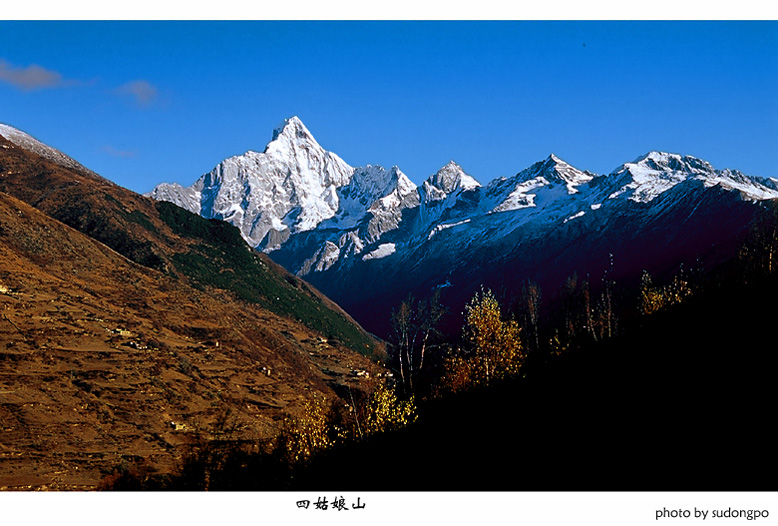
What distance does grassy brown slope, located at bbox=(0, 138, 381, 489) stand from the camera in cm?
8444

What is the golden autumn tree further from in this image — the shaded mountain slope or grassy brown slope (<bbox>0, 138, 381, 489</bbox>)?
grassy brown slope (<bbox>0, 138, 381, 489</bbox>)

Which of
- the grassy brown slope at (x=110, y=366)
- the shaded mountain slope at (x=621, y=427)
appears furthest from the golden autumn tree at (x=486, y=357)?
the grassy brown slope at (x=110, y=366)

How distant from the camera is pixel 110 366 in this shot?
110m

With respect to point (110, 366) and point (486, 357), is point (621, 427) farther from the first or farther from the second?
point (110, 366)

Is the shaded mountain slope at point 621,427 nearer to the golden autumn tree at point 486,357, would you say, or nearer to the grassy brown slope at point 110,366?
the golden autumn tree at point 486,357

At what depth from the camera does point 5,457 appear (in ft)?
249

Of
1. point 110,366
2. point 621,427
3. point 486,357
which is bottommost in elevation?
point 621,427

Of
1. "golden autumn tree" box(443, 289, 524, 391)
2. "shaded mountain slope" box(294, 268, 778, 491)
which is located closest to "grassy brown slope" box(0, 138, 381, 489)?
"golden autumn tree" box(443, 289, 524, 391)

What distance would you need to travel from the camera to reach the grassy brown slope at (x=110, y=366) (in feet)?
277

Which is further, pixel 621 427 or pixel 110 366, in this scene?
pixel 110 366

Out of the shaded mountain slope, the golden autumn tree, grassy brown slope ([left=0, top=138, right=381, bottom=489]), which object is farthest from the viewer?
grassy brown slope ([left=0, top=138, right=381, bottom=489])

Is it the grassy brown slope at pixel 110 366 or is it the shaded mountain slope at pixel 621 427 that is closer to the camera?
the shaded mountain slope at pixel 621 427

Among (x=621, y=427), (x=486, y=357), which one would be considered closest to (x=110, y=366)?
(x=486, y=357)
